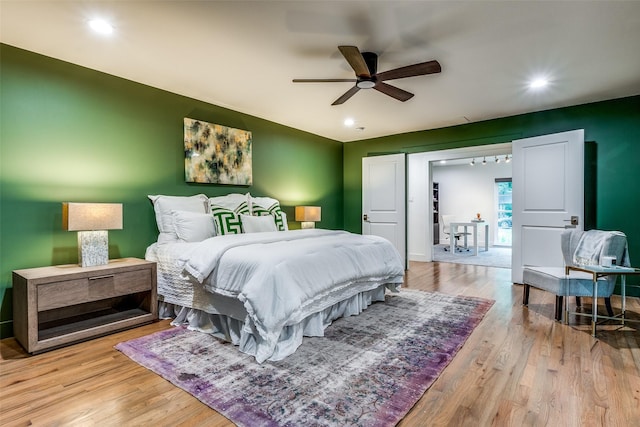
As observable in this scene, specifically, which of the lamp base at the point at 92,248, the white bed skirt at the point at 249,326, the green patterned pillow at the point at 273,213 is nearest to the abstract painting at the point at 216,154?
the green patterned pillow at the point at 273,213

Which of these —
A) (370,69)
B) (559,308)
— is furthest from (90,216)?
(559,308)

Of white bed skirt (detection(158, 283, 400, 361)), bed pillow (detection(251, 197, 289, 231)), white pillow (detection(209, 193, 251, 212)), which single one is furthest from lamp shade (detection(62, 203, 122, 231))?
bed pillow (detection(251, 197, 289, 231))

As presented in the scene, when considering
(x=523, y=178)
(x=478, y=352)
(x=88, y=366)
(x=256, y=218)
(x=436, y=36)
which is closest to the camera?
(x=88, y=366)

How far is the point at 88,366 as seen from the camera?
221cm

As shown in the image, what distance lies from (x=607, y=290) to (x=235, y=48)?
3982 mm

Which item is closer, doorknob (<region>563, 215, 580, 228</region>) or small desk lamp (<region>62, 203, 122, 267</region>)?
→ small desk lamp (<region>62, 203, 122, 267</region>)

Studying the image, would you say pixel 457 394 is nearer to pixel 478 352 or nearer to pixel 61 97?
pixel 478 352

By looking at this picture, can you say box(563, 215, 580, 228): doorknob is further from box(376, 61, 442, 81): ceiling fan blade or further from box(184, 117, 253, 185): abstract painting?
box(184, 117, 253, 185): abstract painting

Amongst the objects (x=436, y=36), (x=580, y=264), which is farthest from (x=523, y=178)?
(x=436, y=36)

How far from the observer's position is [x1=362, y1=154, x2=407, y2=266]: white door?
5730 mm

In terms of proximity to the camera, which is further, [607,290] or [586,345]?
[607,290]

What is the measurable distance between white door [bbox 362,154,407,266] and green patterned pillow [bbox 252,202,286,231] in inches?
86.8

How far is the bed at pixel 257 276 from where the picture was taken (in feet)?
7.46

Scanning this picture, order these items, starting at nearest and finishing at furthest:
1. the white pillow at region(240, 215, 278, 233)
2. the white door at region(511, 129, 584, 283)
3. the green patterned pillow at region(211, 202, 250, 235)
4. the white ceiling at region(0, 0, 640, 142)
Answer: the white ceiling at region(0, 0, 640, 142)
the green patterned pillow at region(211, 202, 250, 235)
the white pillow at region(240, 215, 278, 233)
the white door at region(511, 129, 584, 283)
